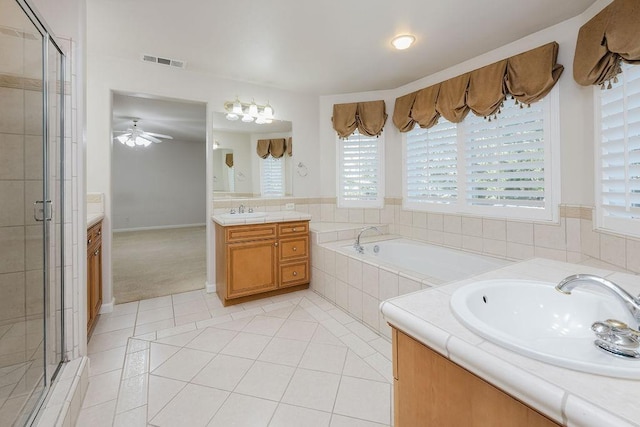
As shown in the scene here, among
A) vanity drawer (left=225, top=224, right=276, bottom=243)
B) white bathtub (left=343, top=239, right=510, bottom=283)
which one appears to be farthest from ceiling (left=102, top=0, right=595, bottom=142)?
white bathtub (left=343, top=239, right=510, bottom=283)

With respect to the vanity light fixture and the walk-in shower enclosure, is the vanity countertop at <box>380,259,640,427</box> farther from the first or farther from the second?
the vanity light fixture

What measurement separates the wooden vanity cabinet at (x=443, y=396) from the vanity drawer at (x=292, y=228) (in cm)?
224

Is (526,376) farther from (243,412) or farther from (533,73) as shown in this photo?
(533,73)

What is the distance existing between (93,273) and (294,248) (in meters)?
1.72

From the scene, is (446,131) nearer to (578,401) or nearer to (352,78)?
(352,78)

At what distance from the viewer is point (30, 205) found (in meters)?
1.55

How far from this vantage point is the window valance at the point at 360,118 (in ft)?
11.7

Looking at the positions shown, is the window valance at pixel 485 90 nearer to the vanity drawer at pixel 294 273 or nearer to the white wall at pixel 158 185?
the vanity drawer at pixel 294 273

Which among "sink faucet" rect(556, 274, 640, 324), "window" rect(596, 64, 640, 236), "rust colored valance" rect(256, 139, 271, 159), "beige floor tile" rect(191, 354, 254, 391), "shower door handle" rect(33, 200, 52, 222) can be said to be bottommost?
"beige floor tile" rect(191, 354, 254, 391)

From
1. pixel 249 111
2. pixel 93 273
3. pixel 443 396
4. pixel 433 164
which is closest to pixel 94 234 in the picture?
pixel 93 273

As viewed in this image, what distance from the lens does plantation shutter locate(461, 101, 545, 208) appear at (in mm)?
2332

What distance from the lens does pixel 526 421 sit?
1.99 feet

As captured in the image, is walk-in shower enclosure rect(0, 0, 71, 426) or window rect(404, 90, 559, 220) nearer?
walk-in shower enclosure rect(0, 0, 71, 426)

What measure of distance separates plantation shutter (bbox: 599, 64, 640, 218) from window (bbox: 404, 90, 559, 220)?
40 cm
